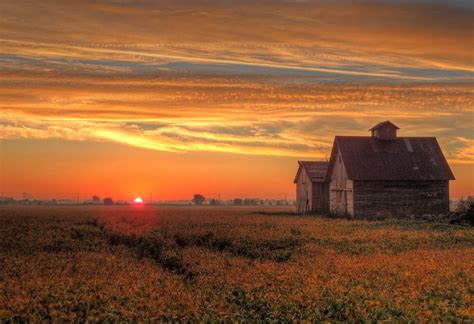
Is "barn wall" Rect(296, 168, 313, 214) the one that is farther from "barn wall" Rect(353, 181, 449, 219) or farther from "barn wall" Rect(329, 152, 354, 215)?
"barn wall" Rect(353, 181, 449, 219)

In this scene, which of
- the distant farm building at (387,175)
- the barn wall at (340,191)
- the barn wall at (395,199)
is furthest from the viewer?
the barn wall at (340,191)

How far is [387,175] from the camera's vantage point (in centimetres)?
4688

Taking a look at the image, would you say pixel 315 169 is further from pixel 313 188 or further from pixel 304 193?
pixel 304 193

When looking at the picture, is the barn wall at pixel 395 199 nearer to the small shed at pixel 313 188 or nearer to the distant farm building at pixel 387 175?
the distant farm building at pixel 387 175

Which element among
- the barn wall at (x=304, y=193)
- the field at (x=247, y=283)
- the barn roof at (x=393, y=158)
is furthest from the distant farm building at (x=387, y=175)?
the field at (x=247, y=283)

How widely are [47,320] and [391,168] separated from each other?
40.5 metres

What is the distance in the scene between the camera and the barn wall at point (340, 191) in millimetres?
47781

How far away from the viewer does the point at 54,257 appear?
65.6ft

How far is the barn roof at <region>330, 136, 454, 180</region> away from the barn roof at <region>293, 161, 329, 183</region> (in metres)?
6.57

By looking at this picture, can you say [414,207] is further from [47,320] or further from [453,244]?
[47,320]

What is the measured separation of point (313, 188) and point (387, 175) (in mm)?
12095

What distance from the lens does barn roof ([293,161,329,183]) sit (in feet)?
191

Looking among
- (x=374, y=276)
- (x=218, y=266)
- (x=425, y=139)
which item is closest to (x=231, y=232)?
(x=218, y=266)

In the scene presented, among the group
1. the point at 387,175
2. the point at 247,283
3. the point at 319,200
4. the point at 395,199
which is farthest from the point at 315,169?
the point at 247,283
